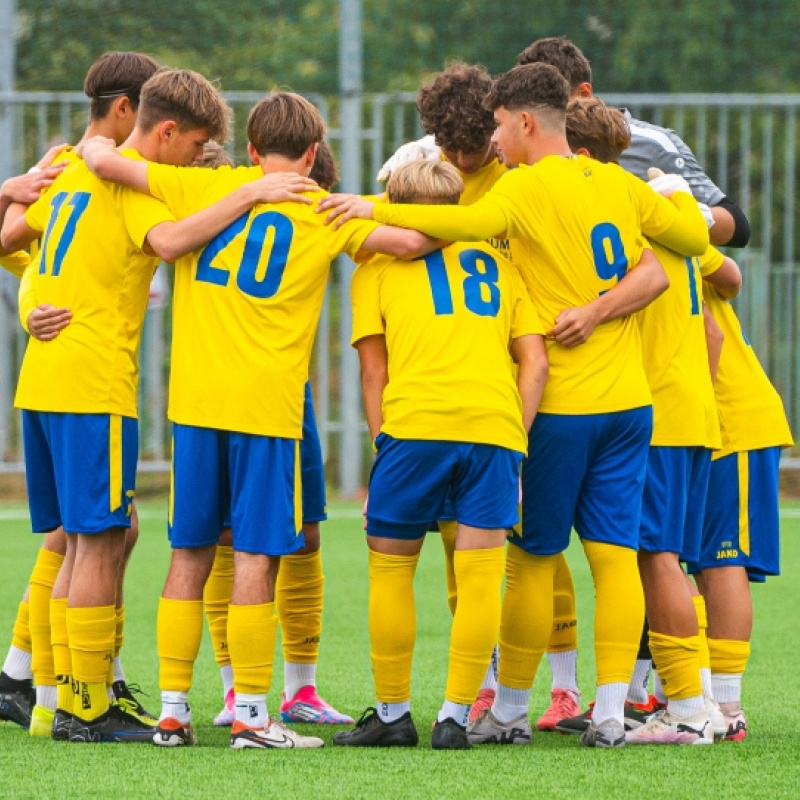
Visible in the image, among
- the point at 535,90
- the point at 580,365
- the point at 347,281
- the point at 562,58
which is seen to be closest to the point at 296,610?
the point at 580,365

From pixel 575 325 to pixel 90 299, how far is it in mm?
1231

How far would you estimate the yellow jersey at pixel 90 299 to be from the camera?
4059 mm

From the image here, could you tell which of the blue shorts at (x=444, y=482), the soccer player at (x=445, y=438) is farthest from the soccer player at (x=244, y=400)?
the blue shorts at (x=444, y=482)

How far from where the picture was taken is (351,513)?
9.60 meters

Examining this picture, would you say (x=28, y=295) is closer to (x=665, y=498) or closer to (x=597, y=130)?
(x=597, y=130)

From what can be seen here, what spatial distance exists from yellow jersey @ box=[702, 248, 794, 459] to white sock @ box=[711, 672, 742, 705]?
60cm

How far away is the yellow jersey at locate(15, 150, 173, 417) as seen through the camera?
406cm

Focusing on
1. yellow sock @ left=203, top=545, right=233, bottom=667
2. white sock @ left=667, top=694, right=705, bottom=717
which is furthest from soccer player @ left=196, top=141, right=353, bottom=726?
white sock @ left=667, top=694, right=705, bottom=717

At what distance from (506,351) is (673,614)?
31.3 inches

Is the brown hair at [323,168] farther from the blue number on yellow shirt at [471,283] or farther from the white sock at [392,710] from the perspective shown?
the white sock at [392,710]

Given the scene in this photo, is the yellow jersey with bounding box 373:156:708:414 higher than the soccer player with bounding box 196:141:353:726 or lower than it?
higher

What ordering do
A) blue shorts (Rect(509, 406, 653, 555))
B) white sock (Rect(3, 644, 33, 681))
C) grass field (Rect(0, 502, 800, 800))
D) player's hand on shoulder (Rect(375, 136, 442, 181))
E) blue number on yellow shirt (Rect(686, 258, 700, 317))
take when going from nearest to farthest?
1. grass field (Rect(0, 502, 800, 800))
2. blue shorts (Rect(509, 406, 653, 555))
3. blue number on yellow shirt (Rect(686, 258, 700, 317))
4. player's hand on shoulder (Rect(375, 136, 442, 181))
5. white sock (Rect(3, 644, 33, 681))

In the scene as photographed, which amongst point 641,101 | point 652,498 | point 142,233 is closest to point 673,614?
point 652,498

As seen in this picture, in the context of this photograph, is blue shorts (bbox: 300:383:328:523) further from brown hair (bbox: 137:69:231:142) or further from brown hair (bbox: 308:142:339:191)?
brown hair (bbox: 137:69:231:142)
